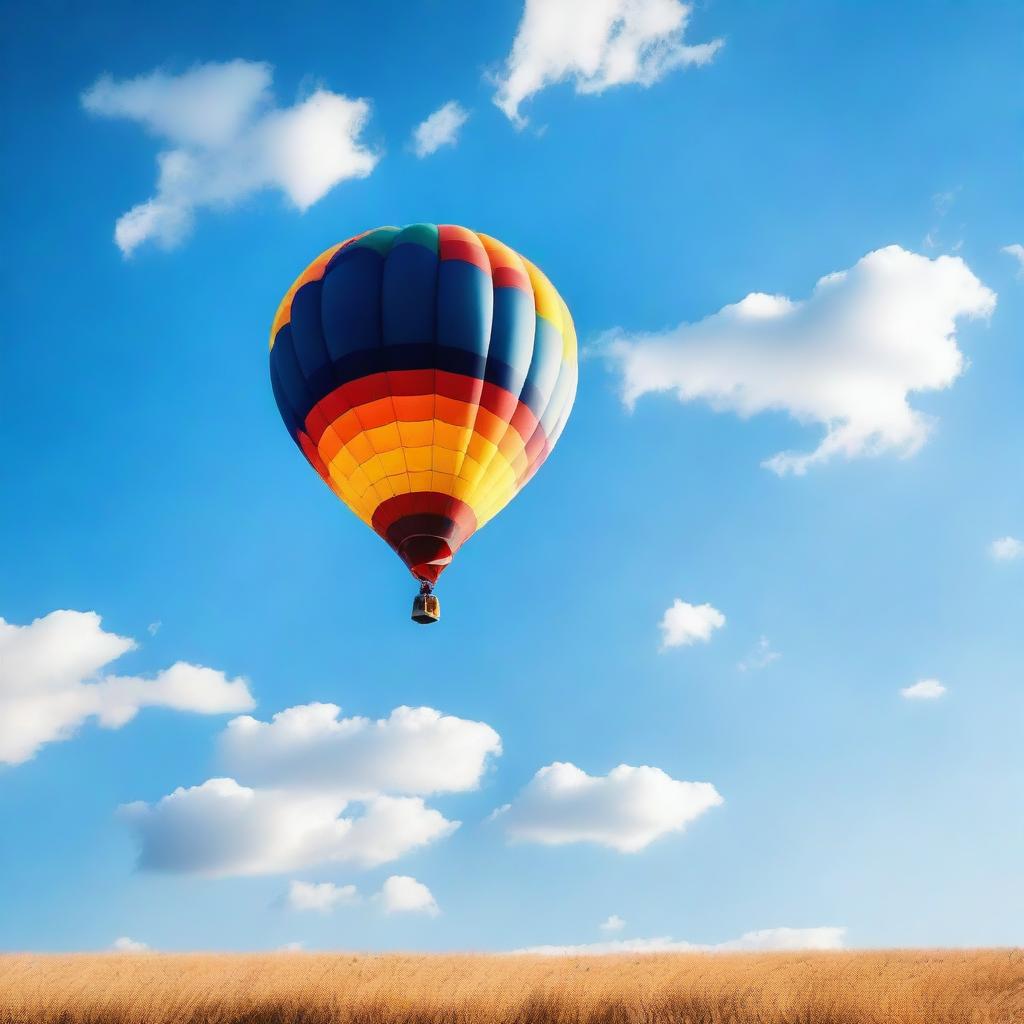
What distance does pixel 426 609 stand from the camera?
2450cm

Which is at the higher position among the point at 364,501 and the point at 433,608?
the point at 364,501

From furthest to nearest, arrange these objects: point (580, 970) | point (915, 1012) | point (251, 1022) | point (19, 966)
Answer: point (19, 966) < point (580, 970) < point (251, 1022) < point (915, 1012)

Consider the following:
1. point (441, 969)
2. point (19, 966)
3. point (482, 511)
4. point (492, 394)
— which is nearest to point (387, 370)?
point (492, 394)

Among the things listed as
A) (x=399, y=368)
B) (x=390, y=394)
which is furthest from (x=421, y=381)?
(x=390, y=394)

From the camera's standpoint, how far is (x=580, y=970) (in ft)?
64.8

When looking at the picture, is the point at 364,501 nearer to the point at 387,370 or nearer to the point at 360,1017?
the point at 387,370

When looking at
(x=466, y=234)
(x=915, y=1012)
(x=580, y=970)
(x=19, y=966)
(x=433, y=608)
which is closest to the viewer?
(x=915, y=1012)

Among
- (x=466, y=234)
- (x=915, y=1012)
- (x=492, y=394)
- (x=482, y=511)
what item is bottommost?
(x=915, y=1012)

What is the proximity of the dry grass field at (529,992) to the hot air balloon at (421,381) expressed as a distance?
8325mm

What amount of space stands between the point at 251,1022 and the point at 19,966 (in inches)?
266

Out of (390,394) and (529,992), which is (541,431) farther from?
(529,992)

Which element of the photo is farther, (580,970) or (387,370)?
(387,370)

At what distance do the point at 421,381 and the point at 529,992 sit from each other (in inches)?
526

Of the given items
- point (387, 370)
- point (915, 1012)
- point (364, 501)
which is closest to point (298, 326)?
point (387, 370)
